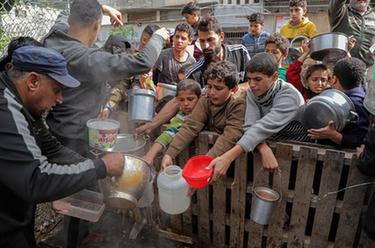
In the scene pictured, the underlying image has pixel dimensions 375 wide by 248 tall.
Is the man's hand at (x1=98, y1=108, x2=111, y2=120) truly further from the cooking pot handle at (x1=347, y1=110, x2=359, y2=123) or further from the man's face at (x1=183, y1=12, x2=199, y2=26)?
the man's face at (x1=183, y1=12, x2=199, y2=26)

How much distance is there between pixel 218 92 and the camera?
2.77m

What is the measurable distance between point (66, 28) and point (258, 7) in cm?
2347

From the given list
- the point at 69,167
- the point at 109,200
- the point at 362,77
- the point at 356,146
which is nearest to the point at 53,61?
the point at 69,167

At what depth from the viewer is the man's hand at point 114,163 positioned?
6.95 ft

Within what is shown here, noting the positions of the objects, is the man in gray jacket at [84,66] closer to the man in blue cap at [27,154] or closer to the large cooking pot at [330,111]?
the man in blue cap at [27,154]

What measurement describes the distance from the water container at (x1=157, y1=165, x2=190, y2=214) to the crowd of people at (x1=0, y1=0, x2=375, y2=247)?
0.58 feet

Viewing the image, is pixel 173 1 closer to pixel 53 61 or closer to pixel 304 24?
pixel 304 24

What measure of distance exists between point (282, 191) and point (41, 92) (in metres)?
2.09

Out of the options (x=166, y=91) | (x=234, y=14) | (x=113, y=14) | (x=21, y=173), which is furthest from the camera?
(x=234, y=14)

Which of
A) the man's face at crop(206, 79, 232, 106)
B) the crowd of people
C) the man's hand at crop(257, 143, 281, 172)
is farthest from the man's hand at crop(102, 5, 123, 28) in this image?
the man's hand at crop(257, 143, 281, 172)

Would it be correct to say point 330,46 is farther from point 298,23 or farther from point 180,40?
point 298,23

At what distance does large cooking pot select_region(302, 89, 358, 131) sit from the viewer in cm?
244

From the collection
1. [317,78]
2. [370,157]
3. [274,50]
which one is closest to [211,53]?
[274,50]

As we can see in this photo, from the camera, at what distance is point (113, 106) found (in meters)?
3.62
